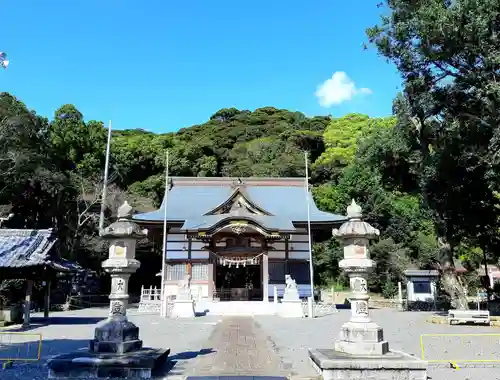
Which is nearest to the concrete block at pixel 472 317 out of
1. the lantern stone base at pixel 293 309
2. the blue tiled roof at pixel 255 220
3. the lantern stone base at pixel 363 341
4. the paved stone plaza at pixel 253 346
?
the paved stone plaza at pixel 253 346

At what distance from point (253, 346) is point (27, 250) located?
979 centimetres

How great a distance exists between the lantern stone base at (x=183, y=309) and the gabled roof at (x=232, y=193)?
277 inches

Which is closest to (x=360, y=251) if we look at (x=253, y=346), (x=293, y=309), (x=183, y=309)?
(x=253, y=346)

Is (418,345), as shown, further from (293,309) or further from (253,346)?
(293,309)

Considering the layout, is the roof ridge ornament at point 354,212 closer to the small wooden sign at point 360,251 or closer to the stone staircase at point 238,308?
the small wooden sign at point 360,251

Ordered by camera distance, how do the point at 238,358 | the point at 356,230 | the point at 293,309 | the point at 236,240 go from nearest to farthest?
the point at 356,230
the point at 238,358
the point at 293,309
the point at 236,240

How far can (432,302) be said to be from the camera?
22.8m

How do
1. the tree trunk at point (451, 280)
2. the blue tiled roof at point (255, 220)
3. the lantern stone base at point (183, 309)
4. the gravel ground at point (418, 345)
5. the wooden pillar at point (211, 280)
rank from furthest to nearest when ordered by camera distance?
1. the blue tiled roof at point (255, 220)
2. the wooden pillar at point (211, 280)
3. the lantern stone base at point (183, 309)
4. the tree trunk at point (451, 280)
5. the gravel ground at point (418, 345)

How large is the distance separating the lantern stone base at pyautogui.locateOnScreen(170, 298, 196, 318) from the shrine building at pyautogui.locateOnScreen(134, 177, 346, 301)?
179 inches

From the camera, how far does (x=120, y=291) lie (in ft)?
24.7

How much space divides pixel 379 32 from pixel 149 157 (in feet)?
102

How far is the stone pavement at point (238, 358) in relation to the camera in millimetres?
6457

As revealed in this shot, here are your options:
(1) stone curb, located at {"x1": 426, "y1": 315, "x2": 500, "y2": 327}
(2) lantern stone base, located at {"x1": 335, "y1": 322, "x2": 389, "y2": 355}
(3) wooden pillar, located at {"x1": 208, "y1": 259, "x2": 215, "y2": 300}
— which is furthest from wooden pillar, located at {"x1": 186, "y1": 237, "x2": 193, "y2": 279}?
(2) lantern stone base, located at {"x1": 335, "y1": 322, "x2": 389, "y2": 355}

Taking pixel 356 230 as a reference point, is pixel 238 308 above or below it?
below
